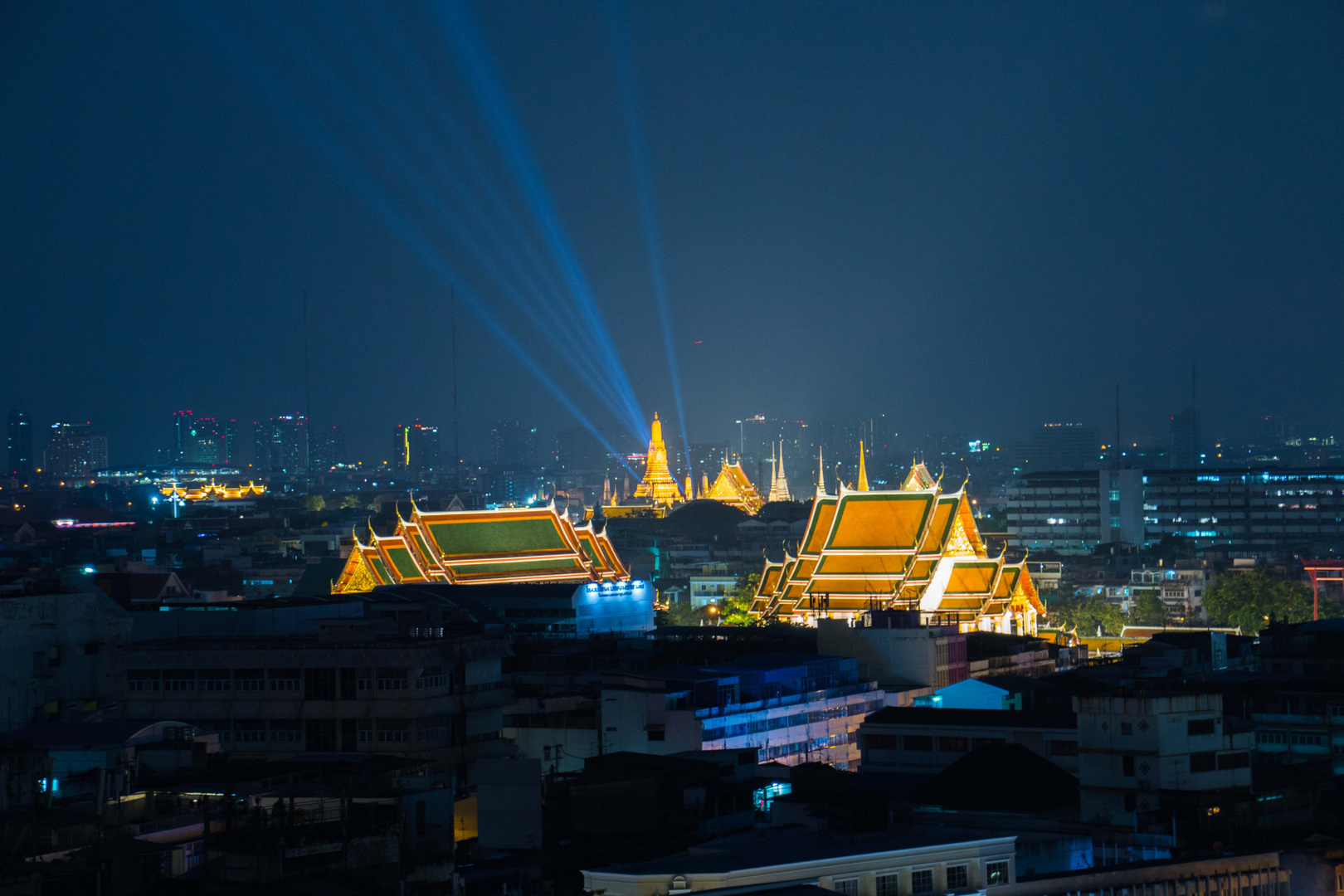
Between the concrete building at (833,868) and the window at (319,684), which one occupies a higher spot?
the window at (319,684)

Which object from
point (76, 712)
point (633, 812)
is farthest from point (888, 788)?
point (76, 712)

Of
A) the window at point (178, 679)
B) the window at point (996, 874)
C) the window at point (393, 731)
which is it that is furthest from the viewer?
the window at point (178, 679)

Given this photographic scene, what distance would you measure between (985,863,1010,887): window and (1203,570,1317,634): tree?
247 ft

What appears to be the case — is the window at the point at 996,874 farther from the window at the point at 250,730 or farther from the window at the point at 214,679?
the window at the point at 214,679

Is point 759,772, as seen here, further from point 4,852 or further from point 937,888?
point 4,852

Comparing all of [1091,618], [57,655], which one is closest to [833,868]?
[57,655]

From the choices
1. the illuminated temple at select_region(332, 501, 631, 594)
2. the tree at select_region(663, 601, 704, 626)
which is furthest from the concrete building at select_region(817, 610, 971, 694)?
the tree at select_region(663, 601, 704, 626)

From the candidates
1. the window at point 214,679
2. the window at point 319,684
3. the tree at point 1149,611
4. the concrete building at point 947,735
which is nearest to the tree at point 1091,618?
the tree at point 1149,611

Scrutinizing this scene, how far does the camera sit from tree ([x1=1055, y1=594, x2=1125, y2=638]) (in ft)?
349

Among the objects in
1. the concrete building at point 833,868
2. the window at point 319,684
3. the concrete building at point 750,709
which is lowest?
the concrete building at point 833,868

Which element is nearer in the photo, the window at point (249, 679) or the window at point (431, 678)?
the window at point (431, 678)

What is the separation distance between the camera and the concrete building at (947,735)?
50094 mm

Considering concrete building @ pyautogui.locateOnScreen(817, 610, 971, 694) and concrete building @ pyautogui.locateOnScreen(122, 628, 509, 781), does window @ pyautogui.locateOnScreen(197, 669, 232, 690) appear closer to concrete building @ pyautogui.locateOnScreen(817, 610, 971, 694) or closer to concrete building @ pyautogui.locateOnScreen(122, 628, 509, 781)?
concrete building @ pyautogui.locateOnScreen(122, 628, 509, 781)

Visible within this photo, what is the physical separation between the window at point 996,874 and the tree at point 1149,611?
8307cm
